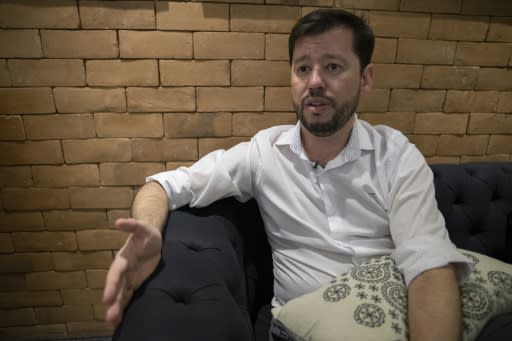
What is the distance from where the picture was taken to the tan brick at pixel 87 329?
177 cm

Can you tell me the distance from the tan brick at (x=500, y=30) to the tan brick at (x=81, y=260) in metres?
2.10

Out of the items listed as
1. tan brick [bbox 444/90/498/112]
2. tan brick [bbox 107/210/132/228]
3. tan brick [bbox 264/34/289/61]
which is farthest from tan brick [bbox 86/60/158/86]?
tan brick [bbox 444/90/498/112]

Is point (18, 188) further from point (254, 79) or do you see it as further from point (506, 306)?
point (506, 306)

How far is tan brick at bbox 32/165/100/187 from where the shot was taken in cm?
152

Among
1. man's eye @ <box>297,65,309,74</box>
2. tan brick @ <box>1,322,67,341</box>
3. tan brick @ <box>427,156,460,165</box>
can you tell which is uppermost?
man's eye @ <box>297,65,309,74</box>

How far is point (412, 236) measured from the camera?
38.9 inches

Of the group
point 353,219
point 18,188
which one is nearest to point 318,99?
point 353,219

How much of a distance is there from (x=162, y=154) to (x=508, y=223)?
155 centimetres

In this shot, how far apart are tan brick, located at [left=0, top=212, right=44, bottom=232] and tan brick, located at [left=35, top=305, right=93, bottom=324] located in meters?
0.46

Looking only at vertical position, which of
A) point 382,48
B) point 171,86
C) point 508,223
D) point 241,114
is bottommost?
point 508,223

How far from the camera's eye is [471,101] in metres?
1.67

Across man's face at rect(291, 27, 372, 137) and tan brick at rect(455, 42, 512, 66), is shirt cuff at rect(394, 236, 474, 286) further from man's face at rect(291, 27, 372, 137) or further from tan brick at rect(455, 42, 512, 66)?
tan brick at rect(455, 42, 512, 66)

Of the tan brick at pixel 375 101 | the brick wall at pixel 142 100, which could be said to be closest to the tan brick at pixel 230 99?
the brick wall at pixel 142 100

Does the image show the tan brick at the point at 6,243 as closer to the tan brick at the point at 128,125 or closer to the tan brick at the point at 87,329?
the tan brick at the point at 87,329
